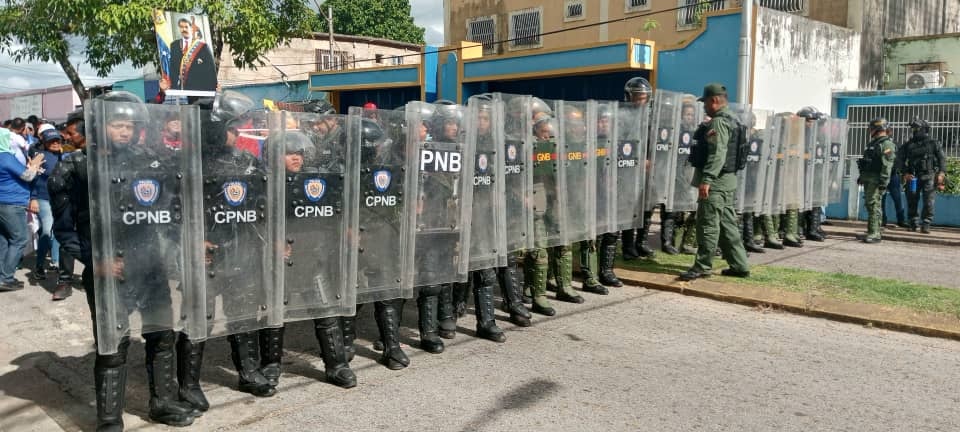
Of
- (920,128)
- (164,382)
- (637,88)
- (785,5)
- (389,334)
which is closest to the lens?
(164,382)

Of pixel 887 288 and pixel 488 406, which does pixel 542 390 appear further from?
pixel 887 288

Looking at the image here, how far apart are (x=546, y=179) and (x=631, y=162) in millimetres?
1522

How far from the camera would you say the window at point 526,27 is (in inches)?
882

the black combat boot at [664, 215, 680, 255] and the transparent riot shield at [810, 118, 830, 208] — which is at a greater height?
the transparent riot shield at [810, 118, 830, 208]

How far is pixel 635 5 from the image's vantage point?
20250mm

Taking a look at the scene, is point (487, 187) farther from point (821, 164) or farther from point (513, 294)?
point (821, 164)

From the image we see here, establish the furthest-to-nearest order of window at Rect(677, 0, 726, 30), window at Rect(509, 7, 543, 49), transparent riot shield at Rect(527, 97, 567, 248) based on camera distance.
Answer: window at Rect(509, 7, 543, 49), window at Rect(677, 0, 726, 30), transparent riot shield at Rect(527, 97, 567, 248)

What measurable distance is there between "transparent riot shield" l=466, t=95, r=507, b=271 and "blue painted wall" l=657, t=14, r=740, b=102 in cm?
828

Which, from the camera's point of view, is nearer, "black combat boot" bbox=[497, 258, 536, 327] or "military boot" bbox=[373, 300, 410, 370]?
"military boot" bbox=[373, 300, 410, 370]

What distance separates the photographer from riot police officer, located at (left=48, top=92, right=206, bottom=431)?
3801mm

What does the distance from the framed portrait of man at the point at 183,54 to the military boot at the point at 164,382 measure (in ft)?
19.4

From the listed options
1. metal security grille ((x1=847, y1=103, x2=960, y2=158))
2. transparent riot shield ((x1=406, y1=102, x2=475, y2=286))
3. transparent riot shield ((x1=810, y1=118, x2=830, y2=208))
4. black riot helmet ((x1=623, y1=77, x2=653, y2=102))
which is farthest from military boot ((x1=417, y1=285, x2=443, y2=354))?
metal security grille ((x1=847, y1=103, x2=960, y2=158))

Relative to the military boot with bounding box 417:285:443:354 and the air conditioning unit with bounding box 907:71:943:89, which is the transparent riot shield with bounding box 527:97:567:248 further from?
the air conditioning unit with bounding box 907:71:943:89

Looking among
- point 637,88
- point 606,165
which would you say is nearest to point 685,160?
point 637,88
